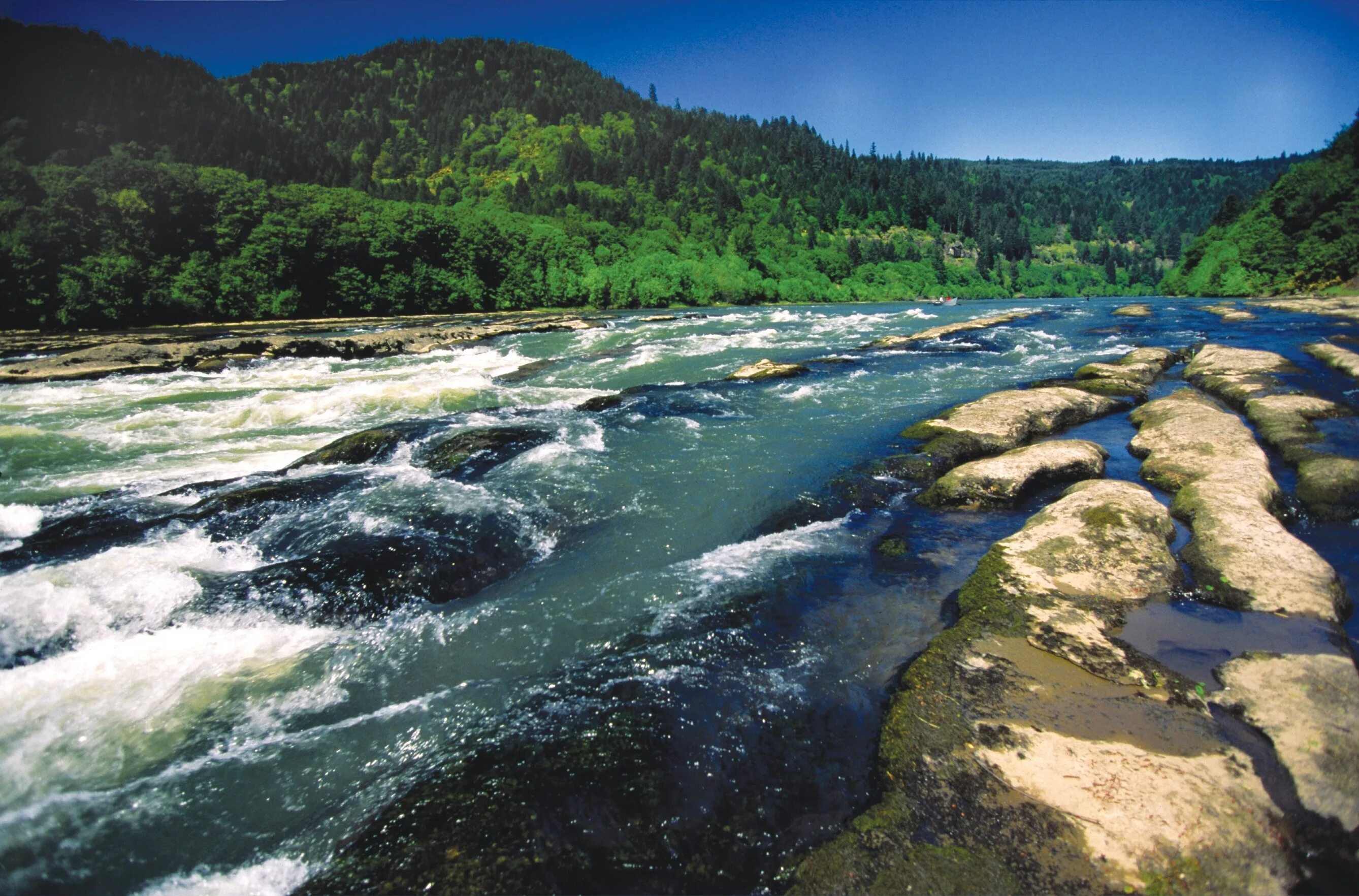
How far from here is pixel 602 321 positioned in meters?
52.5

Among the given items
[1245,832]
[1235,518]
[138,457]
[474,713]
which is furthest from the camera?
[138,457]

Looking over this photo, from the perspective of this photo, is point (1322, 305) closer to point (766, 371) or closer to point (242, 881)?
point (766, 371)

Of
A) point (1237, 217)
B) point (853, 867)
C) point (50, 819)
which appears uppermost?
point (1237, 217)

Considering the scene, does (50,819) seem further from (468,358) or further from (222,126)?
(222,126)

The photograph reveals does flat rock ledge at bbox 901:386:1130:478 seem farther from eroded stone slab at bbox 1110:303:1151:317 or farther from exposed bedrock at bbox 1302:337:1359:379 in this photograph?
eroded stone slab at bbox 1110:303:1151:317

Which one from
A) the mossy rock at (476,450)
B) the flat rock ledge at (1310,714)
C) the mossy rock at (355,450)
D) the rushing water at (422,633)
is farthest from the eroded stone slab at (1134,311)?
the mossy rock at (355,450)

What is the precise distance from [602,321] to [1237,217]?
94182mm

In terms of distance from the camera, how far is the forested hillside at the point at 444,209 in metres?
52.7

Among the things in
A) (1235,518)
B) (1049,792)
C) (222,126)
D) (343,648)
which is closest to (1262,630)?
(1235,518)

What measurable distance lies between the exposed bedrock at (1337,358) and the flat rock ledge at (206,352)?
36.2 metres

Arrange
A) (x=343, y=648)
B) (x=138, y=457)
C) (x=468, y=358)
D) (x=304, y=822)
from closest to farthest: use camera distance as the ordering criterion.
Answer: (x=304, y=822) < (x=343, y=648) < (x=138, y=457) < (x=468, y=358)

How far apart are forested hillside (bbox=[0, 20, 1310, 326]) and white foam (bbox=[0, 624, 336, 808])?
62.3 meters

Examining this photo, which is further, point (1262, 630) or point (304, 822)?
point (1262, 630)

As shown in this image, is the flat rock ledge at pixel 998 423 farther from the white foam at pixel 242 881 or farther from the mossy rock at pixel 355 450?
the mossy rock at pixel 355 450
